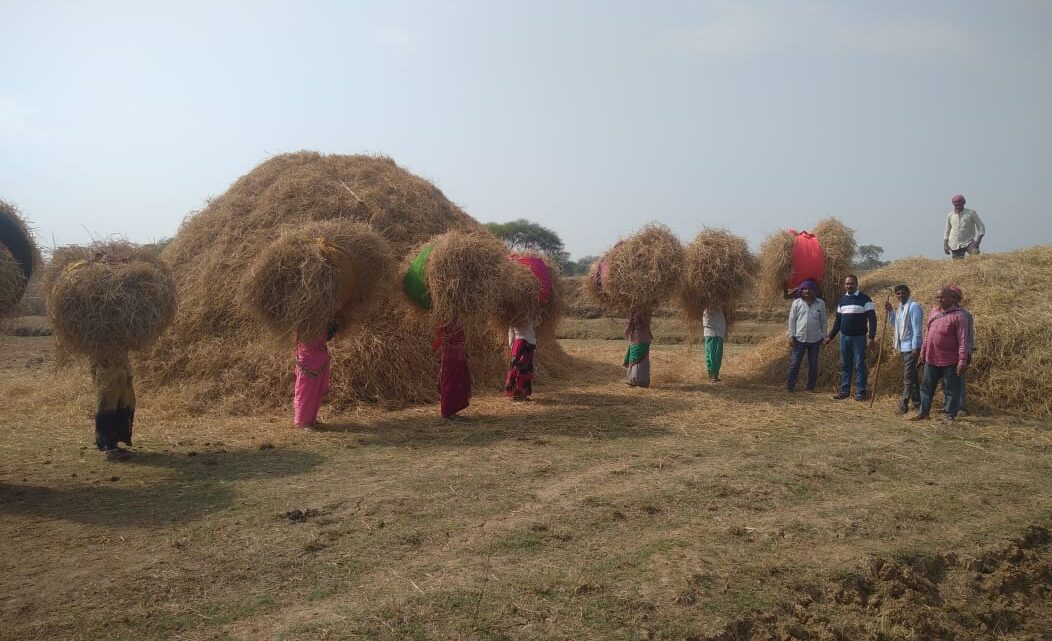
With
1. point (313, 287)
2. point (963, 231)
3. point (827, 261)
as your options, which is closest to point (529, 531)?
point (313, 287)

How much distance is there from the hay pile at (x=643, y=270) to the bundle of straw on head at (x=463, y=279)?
8.00 feet

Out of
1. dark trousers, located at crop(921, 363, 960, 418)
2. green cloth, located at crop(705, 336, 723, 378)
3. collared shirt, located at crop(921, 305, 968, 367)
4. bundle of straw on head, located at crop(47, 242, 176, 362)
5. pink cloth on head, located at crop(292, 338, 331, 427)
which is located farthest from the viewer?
green cloth, located at crop(705, 336, 723, 378)

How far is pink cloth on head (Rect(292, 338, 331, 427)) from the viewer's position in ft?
24.9

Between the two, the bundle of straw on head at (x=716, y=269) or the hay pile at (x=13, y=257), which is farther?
the bundle of straw on head at (x=716, y=269)

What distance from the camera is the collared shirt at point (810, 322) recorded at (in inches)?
402

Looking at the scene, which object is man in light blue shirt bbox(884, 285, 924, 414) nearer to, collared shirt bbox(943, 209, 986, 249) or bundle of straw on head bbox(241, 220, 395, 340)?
collared shirt bbox(943, 209, 986, 249)

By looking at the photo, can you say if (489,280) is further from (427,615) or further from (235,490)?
(427,615)

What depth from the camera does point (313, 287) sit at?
7215 millimetres

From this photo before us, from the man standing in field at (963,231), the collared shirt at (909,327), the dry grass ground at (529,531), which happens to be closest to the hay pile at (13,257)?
the dry grass ground at (529,531)

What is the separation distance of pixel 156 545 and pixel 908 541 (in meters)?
4.70

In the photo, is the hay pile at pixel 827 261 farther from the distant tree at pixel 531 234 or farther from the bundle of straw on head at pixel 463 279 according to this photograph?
the distant tree at pixel 531 234

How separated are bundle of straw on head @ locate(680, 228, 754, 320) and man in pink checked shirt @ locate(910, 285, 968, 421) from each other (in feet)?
8.85

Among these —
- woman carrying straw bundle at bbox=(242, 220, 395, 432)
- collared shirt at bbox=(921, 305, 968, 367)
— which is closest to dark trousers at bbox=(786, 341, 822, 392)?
collared shirt at bbox=(921, 305, 968, 367)

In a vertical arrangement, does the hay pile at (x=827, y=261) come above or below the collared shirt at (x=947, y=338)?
above
